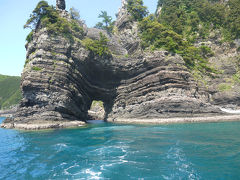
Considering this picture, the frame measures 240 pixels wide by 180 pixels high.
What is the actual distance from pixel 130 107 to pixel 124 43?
842 inches

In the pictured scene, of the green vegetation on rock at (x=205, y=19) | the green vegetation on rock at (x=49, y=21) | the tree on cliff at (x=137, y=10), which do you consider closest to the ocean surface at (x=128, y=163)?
the green vegetation on rock at (x=49, y=21)

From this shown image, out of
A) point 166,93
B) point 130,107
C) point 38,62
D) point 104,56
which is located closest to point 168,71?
point 166,93

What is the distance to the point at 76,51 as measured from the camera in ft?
115

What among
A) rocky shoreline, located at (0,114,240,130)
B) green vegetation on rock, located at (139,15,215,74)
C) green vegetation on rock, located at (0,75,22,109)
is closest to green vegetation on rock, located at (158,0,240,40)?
green vegetation on rock, located at (139,15,215,74)

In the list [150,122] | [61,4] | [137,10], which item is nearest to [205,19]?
[137,10]

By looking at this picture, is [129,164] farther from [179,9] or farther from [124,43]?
[179,9]

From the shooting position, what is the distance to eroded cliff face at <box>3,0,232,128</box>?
29.3m

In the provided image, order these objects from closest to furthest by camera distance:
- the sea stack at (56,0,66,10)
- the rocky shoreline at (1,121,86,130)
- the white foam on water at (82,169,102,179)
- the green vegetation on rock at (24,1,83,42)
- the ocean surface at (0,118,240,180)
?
the ocean surface at (0,118,240,180), the white foam on water at (82,169,102,179), the rocky shoreline at (1,121,86,130), the green vegetation on rock at (24,1,83,42), the sea stack at (56,0,66,10)

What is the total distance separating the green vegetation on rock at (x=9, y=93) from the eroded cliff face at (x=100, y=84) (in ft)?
316

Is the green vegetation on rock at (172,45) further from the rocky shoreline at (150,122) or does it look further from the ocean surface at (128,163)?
the ocean surface at (128,163)

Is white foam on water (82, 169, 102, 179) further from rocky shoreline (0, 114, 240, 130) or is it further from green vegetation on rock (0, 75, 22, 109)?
green vegetation on rock (0, 75, 22, 109)

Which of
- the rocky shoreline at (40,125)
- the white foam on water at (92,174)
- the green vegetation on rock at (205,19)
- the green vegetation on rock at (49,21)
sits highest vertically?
the green vegetation on rock at (205,19)

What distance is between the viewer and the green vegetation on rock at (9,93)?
116 m

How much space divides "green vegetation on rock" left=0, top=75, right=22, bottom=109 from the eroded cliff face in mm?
96185
